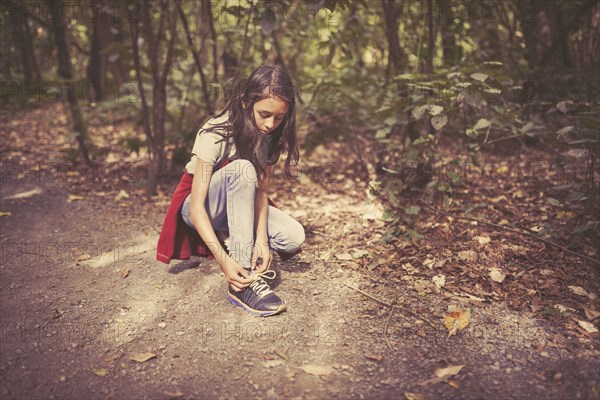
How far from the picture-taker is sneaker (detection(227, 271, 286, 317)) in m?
2.12

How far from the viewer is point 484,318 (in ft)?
6.75

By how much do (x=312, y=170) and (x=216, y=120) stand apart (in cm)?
230

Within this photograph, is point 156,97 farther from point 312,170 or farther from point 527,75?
point 527,75

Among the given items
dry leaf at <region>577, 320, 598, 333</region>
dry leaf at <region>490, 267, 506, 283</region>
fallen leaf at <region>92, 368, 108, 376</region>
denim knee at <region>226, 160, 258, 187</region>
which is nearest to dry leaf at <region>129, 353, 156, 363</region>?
fallen leaf at <region>92, 368, 108, 376</region>

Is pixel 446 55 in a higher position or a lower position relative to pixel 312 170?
higher

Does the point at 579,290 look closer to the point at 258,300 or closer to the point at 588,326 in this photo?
the point at 588,326

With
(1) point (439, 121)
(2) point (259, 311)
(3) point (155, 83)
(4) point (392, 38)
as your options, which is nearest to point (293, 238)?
(2) point (259, 311)

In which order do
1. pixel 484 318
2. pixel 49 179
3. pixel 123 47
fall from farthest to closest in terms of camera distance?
pixel 49 179 → pixel 123 47 → pixel 484 318

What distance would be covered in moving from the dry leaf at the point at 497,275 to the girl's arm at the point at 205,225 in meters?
1.31

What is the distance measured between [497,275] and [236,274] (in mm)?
1400

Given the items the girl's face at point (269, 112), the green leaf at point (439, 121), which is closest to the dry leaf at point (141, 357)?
the girl's face at point (269, 112)

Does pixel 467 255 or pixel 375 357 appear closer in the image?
pixel 375 357

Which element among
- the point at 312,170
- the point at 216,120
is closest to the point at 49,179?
the point at 312,170

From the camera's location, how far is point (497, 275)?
2367 millimetres
